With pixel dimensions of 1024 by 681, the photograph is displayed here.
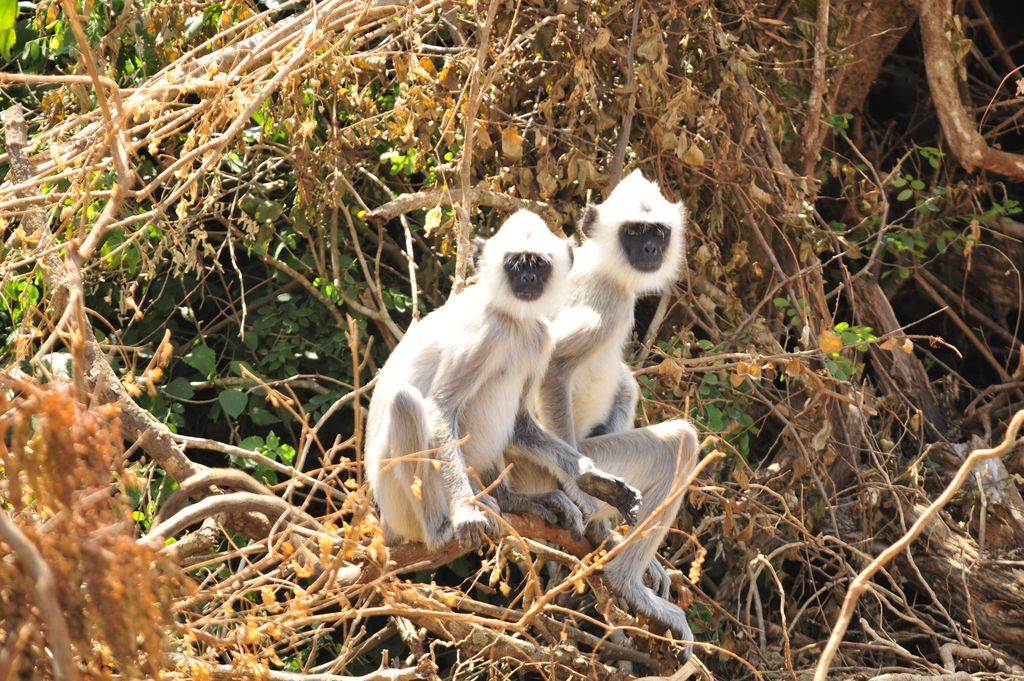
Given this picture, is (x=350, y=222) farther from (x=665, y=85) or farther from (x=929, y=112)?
(x=929, y=112)

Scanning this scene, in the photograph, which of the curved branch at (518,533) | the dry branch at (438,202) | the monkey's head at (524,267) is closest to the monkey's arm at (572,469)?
the curved branch at (518,533)

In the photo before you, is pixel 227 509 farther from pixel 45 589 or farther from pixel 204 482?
pixel 45 589

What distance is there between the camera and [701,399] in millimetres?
5395

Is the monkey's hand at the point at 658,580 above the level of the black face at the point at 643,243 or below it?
below

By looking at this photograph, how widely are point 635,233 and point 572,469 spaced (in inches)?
38.1

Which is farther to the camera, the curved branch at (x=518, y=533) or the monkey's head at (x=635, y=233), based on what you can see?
the monkey's head at (x=635, y=233)

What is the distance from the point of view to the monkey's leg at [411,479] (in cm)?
386

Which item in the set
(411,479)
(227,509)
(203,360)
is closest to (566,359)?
(411,479)

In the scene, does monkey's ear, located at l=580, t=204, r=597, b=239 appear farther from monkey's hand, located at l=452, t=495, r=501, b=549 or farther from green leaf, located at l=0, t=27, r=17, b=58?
green leaf, located at l=0, t=27, r=17, b=58

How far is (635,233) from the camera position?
464 cm

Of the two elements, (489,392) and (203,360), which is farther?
(203,360)

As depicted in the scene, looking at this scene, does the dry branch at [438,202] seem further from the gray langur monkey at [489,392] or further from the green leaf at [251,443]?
the green leaf at [251,443]

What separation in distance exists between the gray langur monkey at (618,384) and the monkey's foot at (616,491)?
0.22m

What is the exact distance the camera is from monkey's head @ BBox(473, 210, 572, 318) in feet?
13.6
